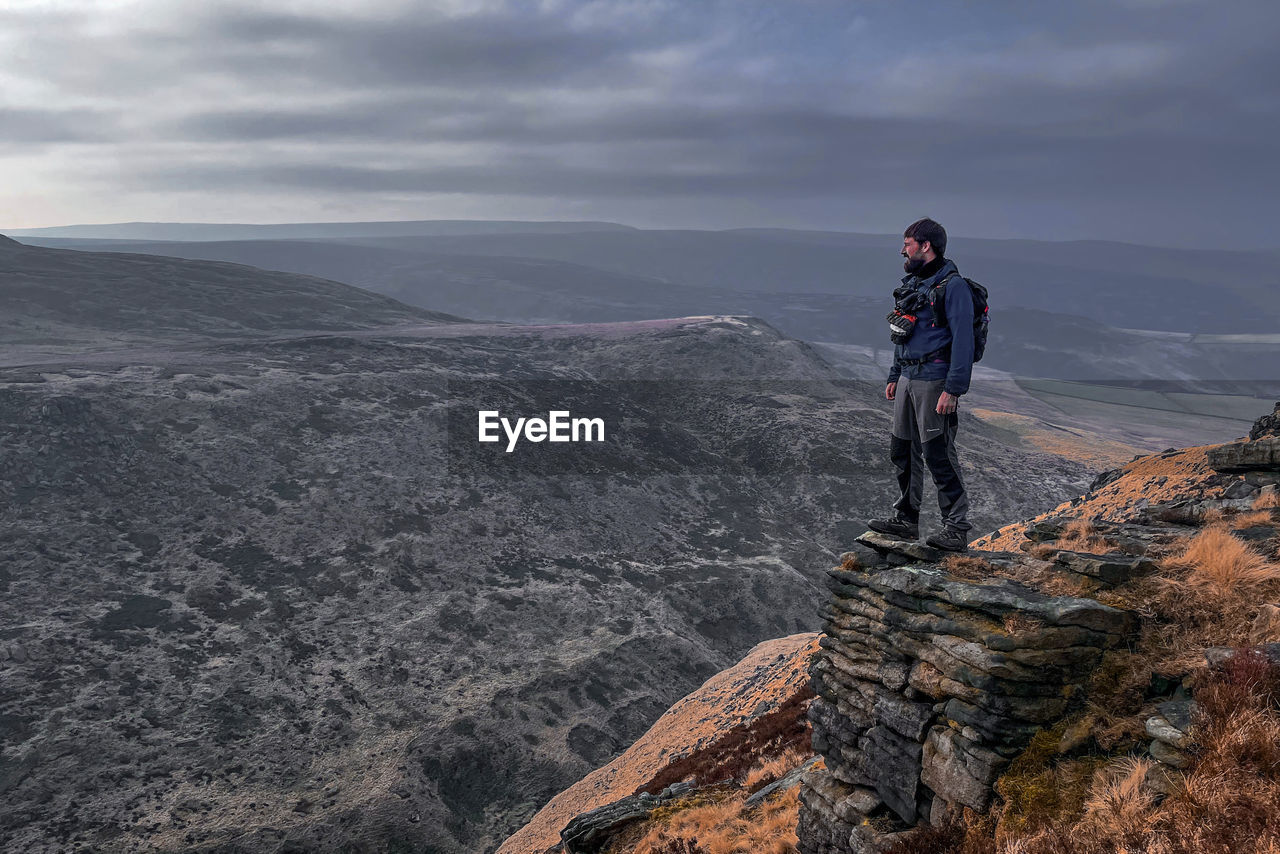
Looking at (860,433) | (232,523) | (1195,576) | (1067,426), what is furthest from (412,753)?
(1067,426)

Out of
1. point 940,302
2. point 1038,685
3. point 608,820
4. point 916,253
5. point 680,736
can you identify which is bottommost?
point 680,736

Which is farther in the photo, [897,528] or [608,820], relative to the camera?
[608,820]

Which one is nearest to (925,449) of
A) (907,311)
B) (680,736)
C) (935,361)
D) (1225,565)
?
(935,361)

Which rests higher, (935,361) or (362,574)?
(935,361)

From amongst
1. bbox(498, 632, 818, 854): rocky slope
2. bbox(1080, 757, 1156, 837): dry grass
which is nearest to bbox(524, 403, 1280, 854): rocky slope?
bbox(1080, 757, 1156, 837): dry grass

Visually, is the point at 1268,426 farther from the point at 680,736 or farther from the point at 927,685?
the point at 680,736

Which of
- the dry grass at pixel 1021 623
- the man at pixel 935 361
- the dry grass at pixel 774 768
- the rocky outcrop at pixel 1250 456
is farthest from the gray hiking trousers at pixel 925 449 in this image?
the dry grass at pixel 774 768
